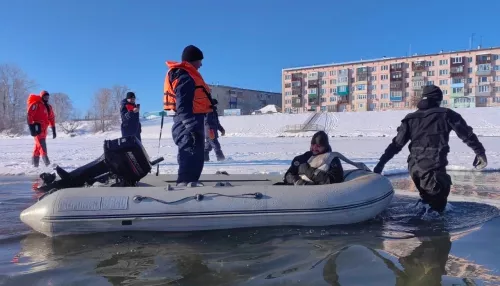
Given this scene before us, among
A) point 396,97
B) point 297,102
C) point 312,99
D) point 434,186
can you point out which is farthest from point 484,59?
point 434,186

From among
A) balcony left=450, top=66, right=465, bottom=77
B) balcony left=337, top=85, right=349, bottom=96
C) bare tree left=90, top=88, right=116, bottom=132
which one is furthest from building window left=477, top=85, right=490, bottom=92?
bare tree left=90, top=88, right=116, bottom=132

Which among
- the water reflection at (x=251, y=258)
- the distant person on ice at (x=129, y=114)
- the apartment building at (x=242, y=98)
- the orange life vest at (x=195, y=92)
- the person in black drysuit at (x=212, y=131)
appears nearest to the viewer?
the water reflection at (x=251, y=258)

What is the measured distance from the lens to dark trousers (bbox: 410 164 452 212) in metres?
3.98

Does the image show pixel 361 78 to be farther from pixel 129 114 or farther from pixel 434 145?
pixel 434 145

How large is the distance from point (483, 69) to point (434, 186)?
6184cm

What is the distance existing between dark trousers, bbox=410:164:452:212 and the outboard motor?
2.78m

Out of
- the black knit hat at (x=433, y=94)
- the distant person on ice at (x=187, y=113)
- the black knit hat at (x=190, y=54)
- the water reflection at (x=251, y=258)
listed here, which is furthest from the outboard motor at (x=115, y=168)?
the black knit hat at (x=433, y=94)

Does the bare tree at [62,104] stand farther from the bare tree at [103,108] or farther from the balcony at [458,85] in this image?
the balcony at [458,85]

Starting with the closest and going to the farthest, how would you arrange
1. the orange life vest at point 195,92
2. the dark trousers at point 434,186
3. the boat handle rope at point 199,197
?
1. the boat handle rope at point 199,197
2. the dark trousers at point 434,186
3. the orange life vest at point 195,92

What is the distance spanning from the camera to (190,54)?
4441mm

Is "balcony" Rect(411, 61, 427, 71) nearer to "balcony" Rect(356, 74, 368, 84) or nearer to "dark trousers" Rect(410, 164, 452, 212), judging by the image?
"balcony" Rect(356, 74, 368, 84)

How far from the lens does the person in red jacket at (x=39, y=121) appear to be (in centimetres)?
848

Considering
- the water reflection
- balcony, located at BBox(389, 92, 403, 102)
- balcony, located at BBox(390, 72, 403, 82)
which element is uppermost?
balcony, located at BBox(390, 72, 403, 82)

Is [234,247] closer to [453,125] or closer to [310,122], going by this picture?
[453,125]
